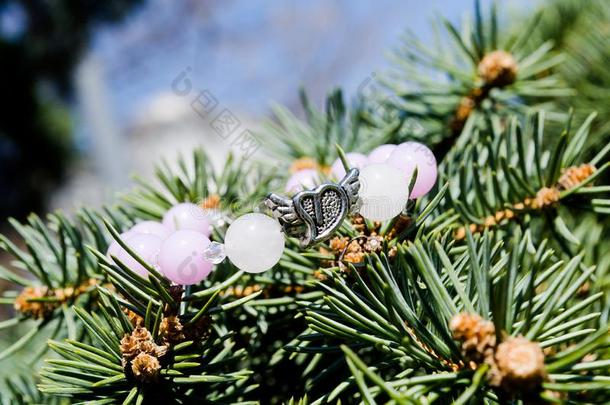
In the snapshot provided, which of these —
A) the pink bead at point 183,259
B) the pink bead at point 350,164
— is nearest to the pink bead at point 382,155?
the pink bead at point 350,164

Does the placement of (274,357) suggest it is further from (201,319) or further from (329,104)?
(329,104)

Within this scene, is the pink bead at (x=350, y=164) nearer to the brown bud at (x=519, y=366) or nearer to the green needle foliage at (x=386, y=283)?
the green needle foliage at (x=386, y=283)

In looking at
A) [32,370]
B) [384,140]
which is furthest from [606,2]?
[32,370]

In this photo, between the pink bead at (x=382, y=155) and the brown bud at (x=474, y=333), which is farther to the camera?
the pink bead at (x=382, y=155)

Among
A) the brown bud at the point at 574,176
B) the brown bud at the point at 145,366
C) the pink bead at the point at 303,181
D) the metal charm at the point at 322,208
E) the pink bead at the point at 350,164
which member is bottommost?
the brown bud at the point at 574,176

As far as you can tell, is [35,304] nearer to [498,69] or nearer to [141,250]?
[141,250]

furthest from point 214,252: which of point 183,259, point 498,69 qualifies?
point 498,69

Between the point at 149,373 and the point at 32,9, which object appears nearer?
the point at 149,373

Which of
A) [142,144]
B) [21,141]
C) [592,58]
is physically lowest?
[592,58]
